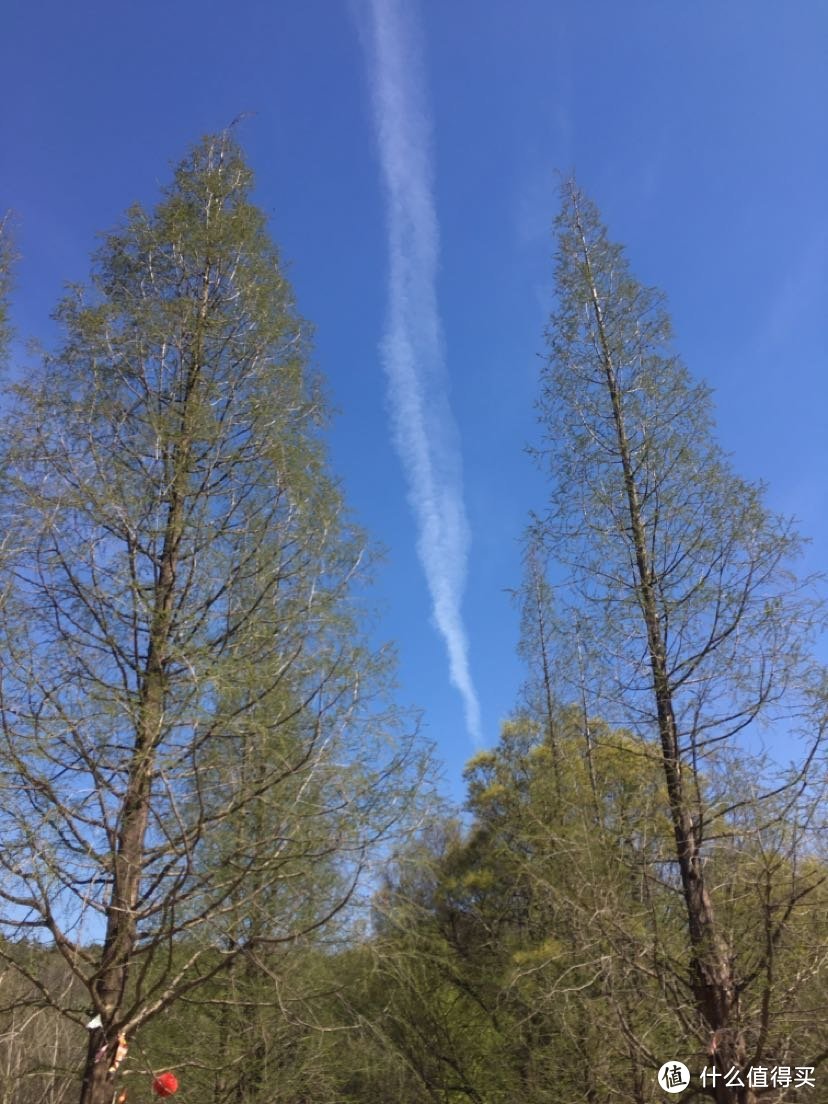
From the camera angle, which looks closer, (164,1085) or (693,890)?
(164,1085)

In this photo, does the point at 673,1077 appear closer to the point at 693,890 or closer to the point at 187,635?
the point at 693,890

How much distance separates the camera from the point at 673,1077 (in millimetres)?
3895

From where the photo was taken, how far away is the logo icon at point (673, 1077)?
379 centimetres

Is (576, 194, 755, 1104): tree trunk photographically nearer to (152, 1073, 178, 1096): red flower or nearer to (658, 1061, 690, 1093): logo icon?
(658, 1061, 690, 1093): logo icon

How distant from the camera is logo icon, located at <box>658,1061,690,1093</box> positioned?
379 cm

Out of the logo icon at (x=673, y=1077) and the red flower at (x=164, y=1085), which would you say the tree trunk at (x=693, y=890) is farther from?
the red flower at (x=164, y=1085)

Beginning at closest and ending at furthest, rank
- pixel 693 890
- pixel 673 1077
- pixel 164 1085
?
pixel 164 1085 < pixel 673 1077 < pixel 693 890

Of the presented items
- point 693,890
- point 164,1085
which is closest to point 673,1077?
point 693,890

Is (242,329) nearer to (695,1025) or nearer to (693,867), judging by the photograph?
(693,867)

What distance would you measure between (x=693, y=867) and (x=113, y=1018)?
2.84m

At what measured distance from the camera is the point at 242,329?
5152 millimetres

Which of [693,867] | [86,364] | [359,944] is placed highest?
[86,364]

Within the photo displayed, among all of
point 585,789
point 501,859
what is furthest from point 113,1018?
point 501,859

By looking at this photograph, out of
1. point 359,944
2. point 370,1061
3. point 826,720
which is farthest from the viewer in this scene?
point 370,1061
